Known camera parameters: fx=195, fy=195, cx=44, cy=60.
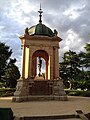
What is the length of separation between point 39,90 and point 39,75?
4569 mm

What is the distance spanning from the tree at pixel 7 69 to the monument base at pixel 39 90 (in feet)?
58.3

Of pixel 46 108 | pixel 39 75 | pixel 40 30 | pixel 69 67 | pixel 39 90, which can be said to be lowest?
pixel 46 108

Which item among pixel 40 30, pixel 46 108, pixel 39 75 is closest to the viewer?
pixel 46 108

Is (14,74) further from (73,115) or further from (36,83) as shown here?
(73,115)

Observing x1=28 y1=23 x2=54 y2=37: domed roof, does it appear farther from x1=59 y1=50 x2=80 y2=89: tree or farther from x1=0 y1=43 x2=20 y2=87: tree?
x1=59 y1=50 x2=80 y2=89: tree

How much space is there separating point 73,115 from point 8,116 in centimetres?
408

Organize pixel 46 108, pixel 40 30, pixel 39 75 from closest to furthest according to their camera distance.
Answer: pixel 46 108
pixel 40 30
pixel 39 75

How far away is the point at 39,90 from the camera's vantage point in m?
Result: 22.2

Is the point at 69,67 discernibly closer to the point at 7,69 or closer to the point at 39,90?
the point at 7,69

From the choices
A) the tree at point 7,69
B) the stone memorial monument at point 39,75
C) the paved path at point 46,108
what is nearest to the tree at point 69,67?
the tree at point 7,69

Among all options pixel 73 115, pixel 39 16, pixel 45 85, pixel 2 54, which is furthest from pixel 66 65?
pixel 73 115

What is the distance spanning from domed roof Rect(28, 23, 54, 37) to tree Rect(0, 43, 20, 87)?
15741 mm

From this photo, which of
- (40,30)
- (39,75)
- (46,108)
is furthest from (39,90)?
(46,108)

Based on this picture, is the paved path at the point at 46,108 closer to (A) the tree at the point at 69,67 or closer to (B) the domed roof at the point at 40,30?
(B) the domed roof at the point at 40,30
